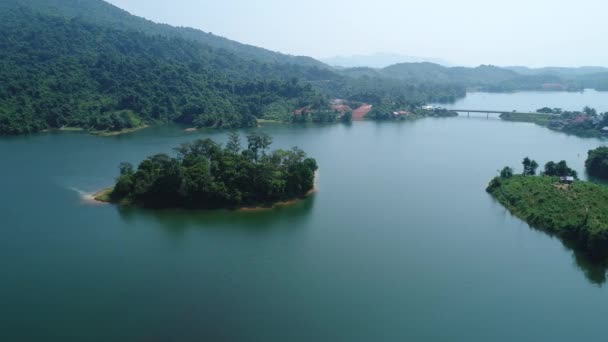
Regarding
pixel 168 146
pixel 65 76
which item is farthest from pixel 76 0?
pixel 168 146

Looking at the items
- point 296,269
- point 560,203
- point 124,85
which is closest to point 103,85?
point 124,85

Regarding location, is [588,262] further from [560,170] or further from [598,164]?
[598,164]

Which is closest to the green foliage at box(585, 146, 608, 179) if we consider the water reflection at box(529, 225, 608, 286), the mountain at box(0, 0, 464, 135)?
the water reflection at box(529, 225, 608, 286)

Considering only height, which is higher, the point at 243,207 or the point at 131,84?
the point at 131,84

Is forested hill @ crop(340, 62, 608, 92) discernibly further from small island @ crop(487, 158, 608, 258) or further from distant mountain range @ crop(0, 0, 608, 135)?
small island @ crop(487, 158, 608, 258)

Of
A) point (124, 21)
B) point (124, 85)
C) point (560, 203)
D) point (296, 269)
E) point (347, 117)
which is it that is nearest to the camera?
point (296, 269)

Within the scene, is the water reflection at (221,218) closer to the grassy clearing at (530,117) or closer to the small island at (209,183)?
the small island at (209,183)
